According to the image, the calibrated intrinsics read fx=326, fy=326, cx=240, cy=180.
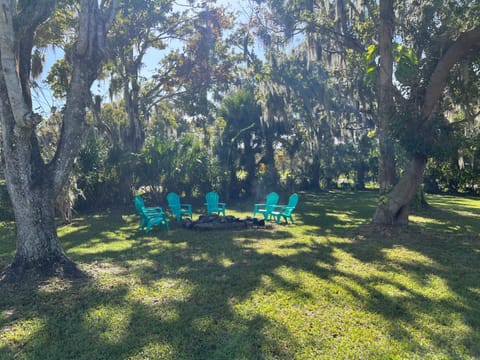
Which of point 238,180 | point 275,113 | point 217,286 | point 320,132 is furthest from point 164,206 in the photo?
point 320,132

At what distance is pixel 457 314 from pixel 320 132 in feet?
56.0

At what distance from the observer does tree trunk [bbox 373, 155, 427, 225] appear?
6.93 meters

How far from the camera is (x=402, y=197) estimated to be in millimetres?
7035

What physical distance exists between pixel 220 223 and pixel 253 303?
4392 millimetres

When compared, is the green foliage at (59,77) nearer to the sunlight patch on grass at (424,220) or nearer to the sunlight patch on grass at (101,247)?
the sunlight patch on grass at (101,247)

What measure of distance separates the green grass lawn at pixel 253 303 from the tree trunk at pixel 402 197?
1022mm

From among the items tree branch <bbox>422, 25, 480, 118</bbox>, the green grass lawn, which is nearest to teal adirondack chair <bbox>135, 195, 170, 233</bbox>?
the green grass lawn

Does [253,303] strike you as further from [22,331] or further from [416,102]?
[416,102]

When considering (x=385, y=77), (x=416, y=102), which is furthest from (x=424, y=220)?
(x=385, y=77)

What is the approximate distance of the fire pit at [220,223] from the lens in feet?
24.8

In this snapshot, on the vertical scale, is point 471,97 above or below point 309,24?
→ below

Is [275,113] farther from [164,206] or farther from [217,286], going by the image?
[217,286]

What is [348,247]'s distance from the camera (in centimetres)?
588

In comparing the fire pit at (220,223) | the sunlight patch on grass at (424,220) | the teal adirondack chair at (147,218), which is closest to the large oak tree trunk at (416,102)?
the sunlight patch on grass at (424,220)
